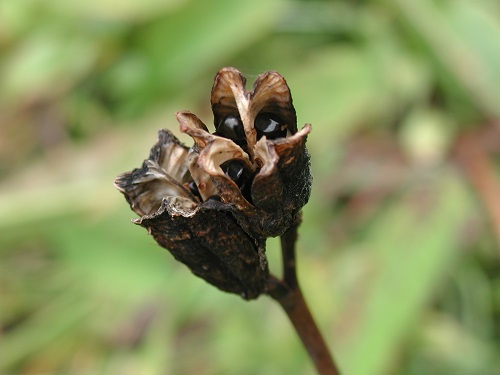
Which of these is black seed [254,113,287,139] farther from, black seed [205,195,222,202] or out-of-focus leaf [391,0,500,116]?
out-of-focus leaf [391,0,500,116]

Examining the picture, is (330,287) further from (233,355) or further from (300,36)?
(300,36)

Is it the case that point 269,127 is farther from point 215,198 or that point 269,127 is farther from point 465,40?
point 465,40

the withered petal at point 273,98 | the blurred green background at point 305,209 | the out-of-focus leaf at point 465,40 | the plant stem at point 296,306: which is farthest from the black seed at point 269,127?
the out-of-focus leaf at point 465,40

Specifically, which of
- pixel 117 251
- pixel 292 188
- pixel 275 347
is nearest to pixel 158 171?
pixel 292 188

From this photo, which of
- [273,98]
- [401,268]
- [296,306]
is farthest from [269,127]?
[401,268]

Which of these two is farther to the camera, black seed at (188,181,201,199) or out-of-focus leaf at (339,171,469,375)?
out-of-focus leaf at (339,171,469,375)

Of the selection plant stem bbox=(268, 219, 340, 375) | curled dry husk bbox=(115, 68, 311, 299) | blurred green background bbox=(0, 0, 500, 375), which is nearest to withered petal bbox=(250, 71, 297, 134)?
curled dry husk bbox=(115, 68, 311, 299)

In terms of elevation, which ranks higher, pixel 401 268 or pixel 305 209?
pixel 305 209
